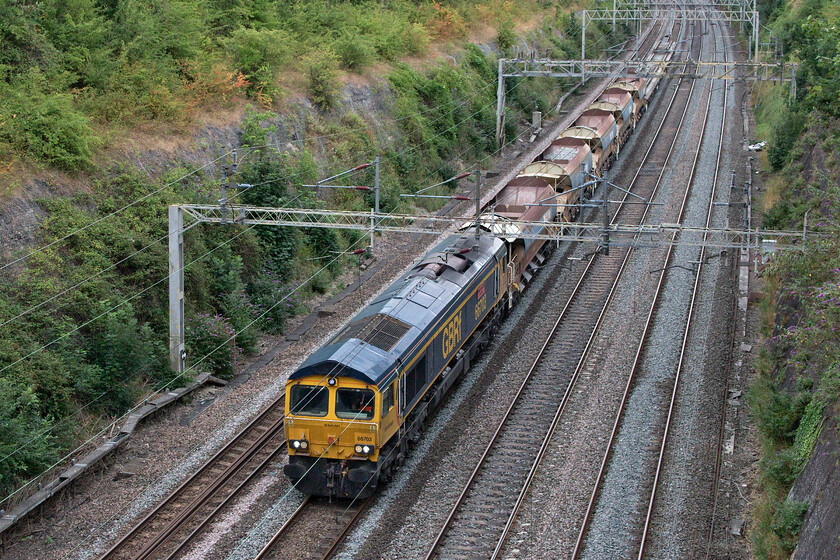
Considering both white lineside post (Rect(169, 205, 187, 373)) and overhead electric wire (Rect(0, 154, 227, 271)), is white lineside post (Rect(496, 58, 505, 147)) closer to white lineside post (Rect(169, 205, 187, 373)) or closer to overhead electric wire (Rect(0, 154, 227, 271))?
overhead electric wire (Rect(0, 154, 227, 271))

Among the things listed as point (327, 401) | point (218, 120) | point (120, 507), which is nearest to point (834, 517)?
point (327, 401)

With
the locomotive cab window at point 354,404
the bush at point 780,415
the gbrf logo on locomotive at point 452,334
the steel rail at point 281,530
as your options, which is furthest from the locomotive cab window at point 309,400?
the bush at point 780,415

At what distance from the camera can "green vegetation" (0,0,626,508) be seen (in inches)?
763

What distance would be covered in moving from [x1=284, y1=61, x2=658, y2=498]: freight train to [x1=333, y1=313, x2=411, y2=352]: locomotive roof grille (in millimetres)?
25

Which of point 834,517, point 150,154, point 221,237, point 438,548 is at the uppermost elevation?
point 150,154

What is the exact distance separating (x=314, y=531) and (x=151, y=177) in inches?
529

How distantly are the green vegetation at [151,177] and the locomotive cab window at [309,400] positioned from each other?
533 cm

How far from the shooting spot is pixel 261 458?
18891 millimetres

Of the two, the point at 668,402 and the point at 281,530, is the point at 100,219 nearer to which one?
the point at 281,530

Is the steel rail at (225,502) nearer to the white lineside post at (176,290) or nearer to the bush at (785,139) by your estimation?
the white lineside post at (176,290)

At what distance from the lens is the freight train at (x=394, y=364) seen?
16.3 meters

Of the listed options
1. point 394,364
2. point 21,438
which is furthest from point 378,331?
point 21,438

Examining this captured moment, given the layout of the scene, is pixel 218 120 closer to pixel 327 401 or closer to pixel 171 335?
pixel 171 335

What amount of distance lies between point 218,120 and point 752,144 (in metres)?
28.5
